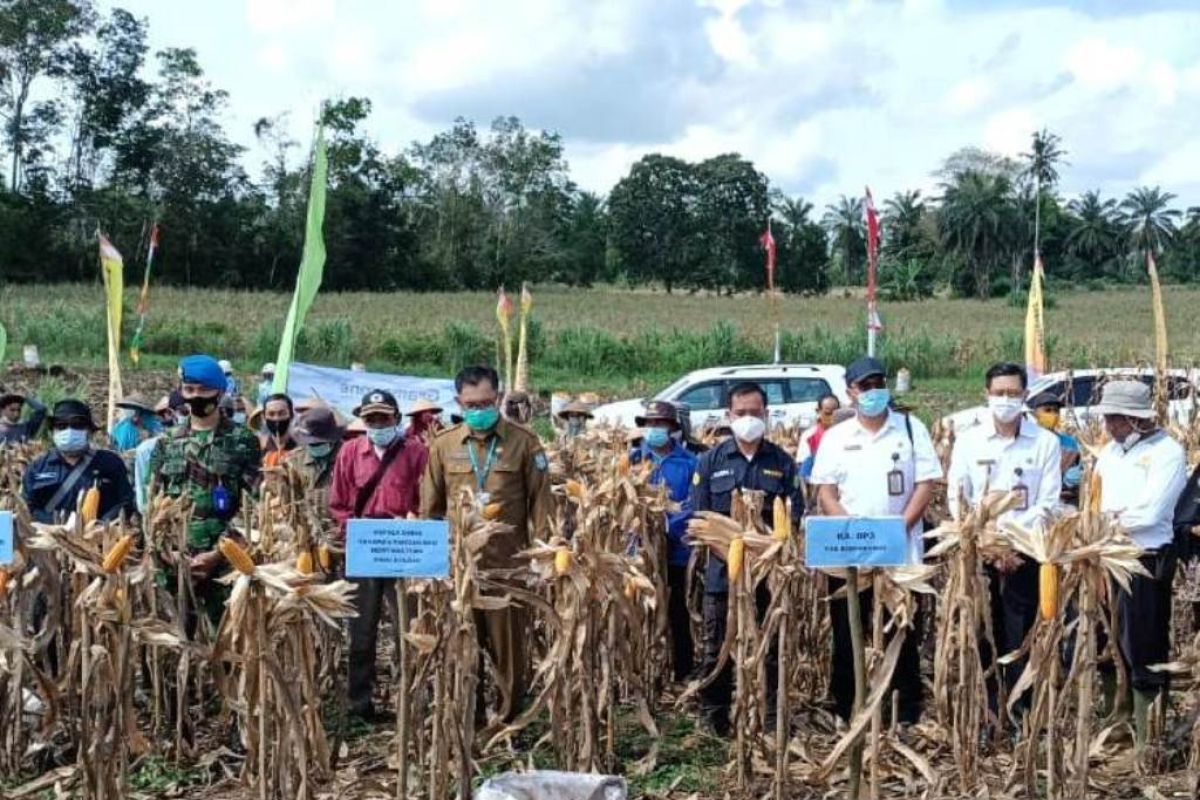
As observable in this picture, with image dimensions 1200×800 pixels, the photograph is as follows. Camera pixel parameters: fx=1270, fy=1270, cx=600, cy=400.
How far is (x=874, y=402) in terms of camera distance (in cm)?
585

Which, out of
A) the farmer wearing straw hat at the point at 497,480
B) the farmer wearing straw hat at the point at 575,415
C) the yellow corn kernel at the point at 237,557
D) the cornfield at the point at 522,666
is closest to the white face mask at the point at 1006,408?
the cornfield at the point at 522,666

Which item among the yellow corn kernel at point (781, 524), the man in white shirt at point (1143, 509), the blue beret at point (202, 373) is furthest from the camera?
the blue beret at point (202, 373)

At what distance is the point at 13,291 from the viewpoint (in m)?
38.0

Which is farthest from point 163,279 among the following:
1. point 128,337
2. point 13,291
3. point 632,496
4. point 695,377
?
point 632,496

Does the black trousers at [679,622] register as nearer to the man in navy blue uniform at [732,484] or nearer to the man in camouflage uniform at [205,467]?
the man in navy blue uniform at [732,484]

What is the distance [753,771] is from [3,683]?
3.04m

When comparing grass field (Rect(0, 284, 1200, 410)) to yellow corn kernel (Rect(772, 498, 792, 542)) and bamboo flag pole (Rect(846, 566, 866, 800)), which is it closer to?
yellow corn kernel (Rect(772, 498, 792, 542))

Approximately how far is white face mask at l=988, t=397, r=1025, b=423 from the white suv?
9.72m

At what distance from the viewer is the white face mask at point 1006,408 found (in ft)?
19.1

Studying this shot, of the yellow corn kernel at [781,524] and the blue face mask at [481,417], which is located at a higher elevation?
the blue face mask at [481,417]

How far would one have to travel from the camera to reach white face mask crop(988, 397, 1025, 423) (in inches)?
229

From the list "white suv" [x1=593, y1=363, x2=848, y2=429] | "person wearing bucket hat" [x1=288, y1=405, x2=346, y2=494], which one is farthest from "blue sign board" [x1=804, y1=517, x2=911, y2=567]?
"white suv" [x1=593, y1=363, x2=848, y2=429]

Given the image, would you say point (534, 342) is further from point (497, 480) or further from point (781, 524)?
point (781, 524)

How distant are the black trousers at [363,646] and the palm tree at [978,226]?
63166 millimetres
